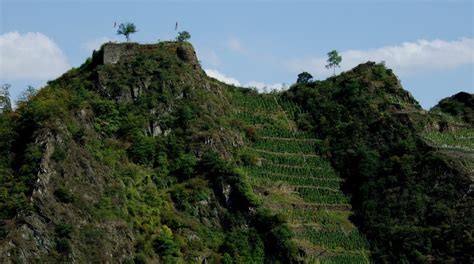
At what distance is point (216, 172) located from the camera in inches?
3615

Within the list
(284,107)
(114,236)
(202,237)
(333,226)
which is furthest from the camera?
(284,107)

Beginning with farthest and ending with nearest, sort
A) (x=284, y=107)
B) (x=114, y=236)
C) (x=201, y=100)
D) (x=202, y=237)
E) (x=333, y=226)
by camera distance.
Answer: (x=284, y=107) → (x=201, y=100) → (x=333, y=226) → (x=202, y=237) → (x=114, y=236)

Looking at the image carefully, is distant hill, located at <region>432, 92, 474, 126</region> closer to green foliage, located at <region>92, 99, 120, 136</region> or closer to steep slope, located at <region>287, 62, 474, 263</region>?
steep slope, located at <region>287, 62, 474, 263</region>

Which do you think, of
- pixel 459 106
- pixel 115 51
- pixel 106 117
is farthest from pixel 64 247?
pixel 459 106

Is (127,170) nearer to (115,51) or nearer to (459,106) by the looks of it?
(115,51)

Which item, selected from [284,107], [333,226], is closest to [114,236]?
[333,226]

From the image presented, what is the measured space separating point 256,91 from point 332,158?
1509 centimetres

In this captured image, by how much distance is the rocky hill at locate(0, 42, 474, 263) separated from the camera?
8094 cm

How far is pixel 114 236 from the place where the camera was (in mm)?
80625

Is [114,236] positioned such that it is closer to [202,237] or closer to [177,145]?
[202,237]

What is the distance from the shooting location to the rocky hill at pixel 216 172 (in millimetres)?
80938

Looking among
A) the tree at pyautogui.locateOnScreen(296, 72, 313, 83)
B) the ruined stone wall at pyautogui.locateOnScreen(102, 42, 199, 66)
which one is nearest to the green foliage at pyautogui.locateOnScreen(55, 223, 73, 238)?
the ruined stone wall at pyautogui.locateOnScreen(102, 42, 199, 66)

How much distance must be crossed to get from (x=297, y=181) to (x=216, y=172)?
9.72 m

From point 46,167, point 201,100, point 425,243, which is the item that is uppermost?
point 201,100
